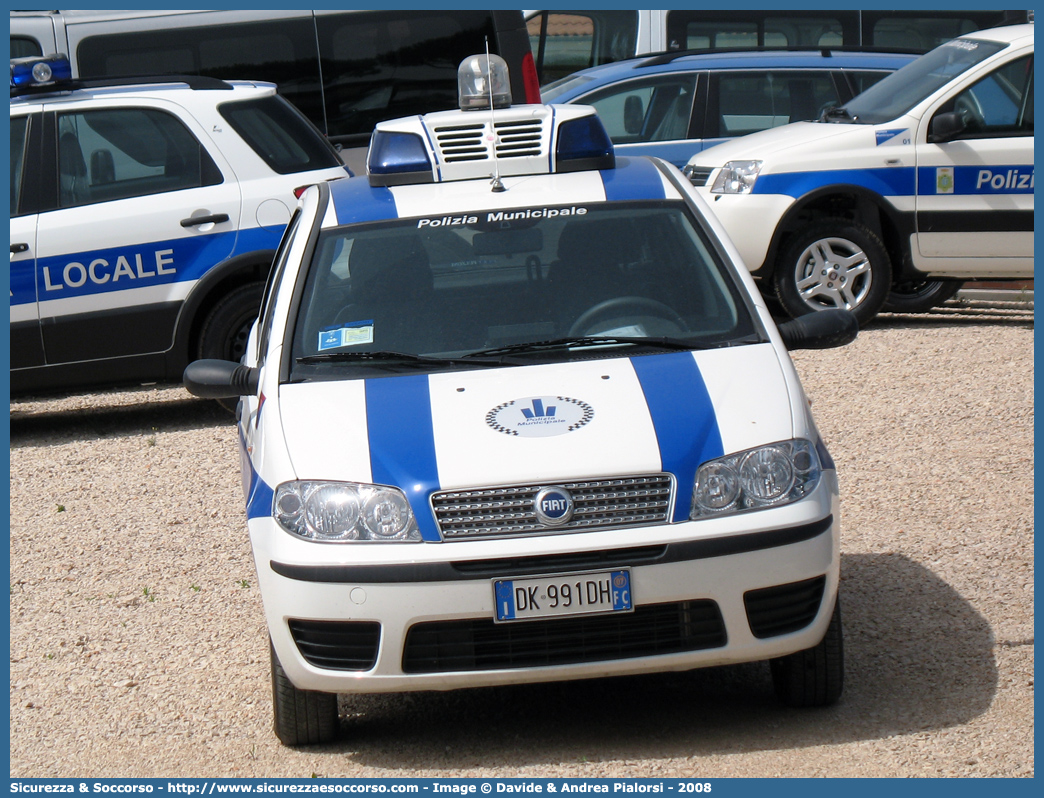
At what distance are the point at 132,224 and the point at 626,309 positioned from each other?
4.53 meters

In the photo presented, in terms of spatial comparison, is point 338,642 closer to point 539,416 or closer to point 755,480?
point 539,416

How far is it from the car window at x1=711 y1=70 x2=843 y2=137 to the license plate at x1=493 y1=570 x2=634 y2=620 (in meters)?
8.80

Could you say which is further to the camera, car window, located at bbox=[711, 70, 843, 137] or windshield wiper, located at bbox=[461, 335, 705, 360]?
car window, located at bbox=[711, 70, 843, 137]

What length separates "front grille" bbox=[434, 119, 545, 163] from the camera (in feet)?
17.3

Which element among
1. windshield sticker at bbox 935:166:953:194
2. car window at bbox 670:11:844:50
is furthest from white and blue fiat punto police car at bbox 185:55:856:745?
car window at bbox 670:11:844:50

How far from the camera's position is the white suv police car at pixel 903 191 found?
9.63 m

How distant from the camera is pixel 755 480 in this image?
3.80 m

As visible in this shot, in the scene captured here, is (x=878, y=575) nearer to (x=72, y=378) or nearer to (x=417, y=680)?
(x=417, y=680)

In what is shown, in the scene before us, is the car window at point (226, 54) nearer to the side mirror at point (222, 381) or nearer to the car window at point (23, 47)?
the car window at point (23, 47)

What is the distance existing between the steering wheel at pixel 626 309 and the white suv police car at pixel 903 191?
545cm

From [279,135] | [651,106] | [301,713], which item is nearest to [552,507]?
[301,713]

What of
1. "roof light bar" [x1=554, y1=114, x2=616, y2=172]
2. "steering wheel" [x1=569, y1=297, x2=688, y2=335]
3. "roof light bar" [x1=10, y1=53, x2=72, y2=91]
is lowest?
"steering wheel" [x1=569, y1=297, x2=688, y2=335]

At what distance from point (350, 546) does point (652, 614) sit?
844mm

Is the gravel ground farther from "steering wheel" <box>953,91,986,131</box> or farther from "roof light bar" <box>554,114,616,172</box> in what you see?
"steering wheel" <box>953,91,986,131</box>
